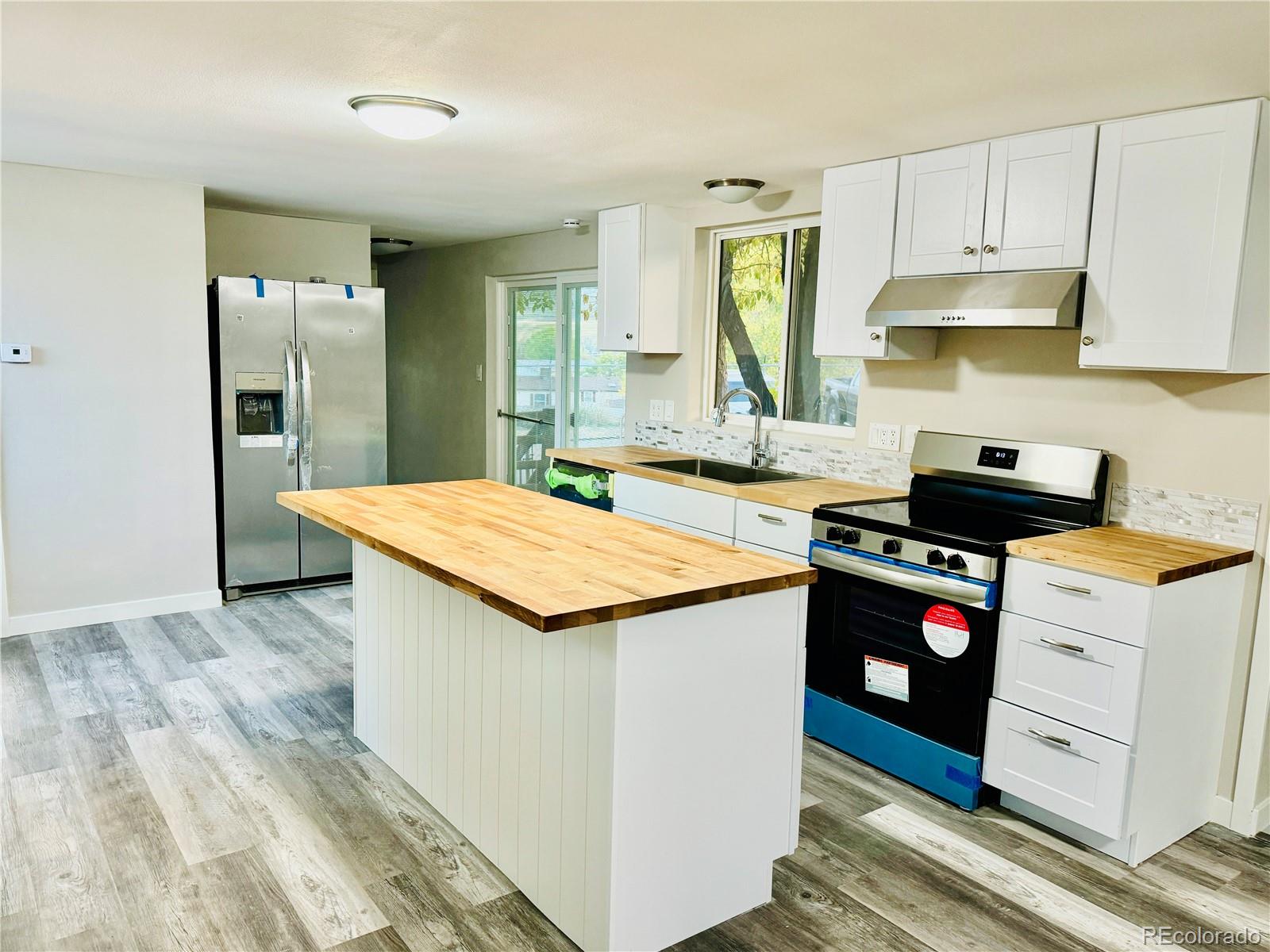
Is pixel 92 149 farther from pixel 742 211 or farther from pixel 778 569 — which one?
pixel 778 569

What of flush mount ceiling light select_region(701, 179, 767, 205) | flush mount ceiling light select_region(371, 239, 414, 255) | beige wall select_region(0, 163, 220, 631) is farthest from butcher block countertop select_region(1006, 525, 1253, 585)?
flush mount ceiling light select_region(371, 239, 414, 255)

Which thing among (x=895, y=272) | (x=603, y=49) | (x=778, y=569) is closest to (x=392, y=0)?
(x=603, y=49)

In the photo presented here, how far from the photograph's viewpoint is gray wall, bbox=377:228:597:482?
6.24 m

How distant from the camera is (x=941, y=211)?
3.22 m

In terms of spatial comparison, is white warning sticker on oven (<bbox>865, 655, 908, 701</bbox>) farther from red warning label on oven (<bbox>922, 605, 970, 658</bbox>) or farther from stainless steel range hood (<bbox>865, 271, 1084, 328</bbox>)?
stainless steel range hood (<bbox>865, 271, 1084, 328</bbox>)

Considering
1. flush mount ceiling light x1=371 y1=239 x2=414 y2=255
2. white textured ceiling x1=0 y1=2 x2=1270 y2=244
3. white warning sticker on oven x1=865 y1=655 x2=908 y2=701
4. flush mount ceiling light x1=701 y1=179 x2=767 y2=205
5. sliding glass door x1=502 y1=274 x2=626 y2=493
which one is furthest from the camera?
flush mount ceiling light x1=371 y1=239 x2=414 y2=255

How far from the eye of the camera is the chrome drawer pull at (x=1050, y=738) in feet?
8.53

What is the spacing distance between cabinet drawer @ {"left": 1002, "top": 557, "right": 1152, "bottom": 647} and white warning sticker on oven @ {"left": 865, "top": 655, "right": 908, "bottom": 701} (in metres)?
0.43

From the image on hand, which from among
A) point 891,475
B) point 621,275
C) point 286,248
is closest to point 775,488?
point 891,475

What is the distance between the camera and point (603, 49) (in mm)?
2340

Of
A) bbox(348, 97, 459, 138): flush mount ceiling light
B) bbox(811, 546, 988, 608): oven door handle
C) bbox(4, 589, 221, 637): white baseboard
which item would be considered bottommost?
bbox(4, 589, 221, 637): white baseboard

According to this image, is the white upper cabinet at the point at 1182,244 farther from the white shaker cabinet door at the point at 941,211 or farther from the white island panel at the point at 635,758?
the white island panel at the point at 635,758

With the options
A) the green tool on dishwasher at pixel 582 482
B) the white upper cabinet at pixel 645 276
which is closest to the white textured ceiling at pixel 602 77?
the white upper cabinet at pixel 645 276

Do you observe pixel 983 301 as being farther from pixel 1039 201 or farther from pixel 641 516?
pixel 641 516
